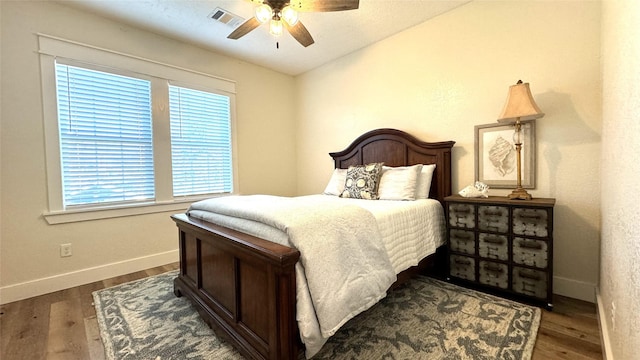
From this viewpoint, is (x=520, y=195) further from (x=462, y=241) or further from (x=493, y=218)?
(x=462, y=241)

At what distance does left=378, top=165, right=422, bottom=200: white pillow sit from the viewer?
268cm

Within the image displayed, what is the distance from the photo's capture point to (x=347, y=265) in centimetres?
148

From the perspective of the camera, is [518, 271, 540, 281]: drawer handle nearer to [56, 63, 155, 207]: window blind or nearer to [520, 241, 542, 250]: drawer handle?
[520, 241, 542, 250]: drawer handle

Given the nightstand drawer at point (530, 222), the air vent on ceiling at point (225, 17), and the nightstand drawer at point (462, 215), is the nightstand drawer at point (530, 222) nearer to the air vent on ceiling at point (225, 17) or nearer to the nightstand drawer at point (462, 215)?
the nightstand drawer at point (462, 215)

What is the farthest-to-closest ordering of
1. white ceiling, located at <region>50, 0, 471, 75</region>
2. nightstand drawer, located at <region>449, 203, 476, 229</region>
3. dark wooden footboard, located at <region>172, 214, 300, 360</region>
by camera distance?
white ceiling, located at <region>50, 0, 471, 75</region>, nightstand drawer, located at <region>449, 203, 476, 229</region>, dark wooden footboard, located at <region>172, 214, 300, 360</region>

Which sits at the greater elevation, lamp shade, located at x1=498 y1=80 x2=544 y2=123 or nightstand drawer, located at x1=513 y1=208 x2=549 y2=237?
lamp shade, located at x1=498 y1=80 x2=544 y2=123

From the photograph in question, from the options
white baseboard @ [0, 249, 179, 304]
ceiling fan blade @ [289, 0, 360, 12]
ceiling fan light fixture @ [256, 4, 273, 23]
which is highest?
ceiling fan blade @ [289, 0, 360, 12]

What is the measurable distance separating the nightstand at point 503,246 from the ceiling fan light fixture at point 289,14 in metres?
2.01

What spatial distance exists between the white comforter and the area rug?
31 centimetres

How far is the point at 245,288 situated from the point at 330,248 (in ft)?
1.77

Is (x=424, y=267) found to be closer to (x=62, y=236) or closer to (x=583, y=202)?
(x=583, y=202)

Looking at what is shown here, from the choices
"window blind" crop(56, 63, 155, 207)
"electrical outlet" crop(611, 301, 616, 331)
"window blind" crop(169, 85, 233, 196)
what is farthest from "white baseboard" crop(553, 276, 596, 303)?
"window blind" crop(56, 63, 155, 207)

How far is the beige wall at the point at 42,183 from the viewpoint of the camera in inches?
90.9

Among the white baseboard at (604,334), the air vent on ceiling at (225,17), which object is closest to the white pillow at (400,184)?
the white baseboard at (604,334)
